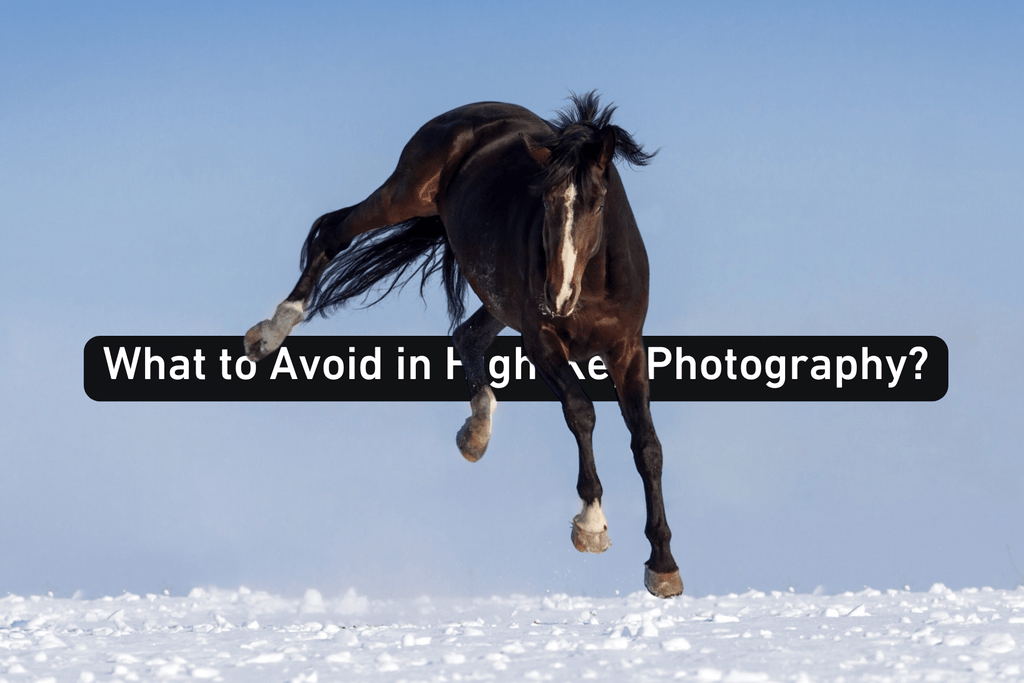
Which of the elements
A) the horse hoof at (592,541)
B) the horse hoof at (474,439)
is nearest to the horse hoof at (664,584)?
the horse hoof at (592,541)

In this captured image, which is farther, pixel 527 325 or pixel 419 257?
pixel 419 257

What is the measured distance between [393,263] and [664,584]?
3.42 m

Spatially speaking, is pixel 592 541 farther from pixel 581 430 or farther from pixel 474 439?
pixel 474 439

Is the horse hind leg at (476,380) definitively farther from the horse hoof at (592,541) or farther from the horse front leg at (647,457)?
the horse hoof at (592,541)

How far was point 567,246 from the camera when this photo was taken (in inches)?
205

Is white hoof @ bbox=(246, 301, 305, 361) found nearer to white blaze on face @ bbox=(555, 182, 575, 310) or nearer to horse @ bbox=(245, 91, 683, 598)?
horse @ bbox=(245, 91, 683, 598)

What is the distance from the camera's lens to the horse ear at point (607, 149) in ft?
17.8

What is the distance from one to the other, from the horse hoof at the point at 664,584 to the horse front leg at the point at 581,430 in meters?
0.31

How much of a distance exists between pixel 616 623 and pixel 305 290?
132 inches

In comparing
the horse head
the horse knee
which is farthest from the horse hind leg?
the horse head

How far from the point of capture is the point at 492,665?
4422 millimetres

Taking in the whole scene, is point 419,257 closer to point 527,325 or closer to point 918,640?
point 527,325

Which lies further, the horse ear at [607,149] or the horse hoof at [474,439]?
the horse hoof at [474,439]

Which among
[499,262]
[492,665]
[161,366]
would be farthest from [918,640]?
[161,366]
